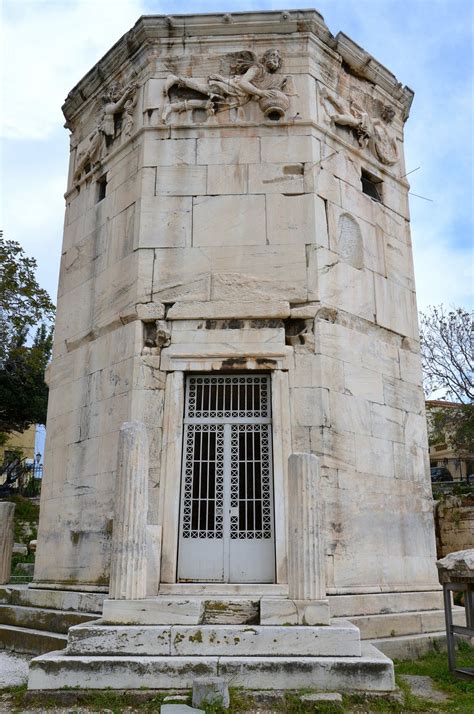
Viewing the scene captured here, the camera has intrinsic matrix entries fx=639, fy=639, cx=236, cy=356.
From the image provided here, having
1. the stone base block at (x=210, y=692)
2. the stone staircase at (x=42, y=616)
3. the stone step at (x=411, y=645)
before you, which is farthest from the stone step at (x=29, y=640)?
the stone step at (x=411, y=645)

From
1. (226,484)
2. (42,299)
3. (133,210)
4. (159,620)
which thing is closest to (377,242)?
(133,210)

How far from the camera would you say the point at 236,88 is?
35.9 feet

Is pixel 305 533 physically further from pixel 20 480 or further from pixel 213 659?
pixel 20 480

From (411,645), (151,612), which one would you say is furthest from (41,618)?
(411,645)

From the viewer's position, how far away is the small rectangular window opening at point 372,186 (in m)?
11.9

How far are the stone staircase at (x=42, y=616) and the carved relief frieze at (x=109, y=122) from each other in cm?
773

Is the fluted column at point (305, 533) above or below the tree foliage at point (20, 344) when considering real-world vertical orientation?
below

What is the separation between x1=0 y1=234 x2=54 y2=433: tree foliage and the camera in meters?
19.7

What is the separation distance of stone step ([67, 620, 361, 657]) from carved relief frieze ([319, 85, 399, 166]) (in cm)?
842

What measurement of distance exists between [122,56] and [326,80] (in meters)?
3.81

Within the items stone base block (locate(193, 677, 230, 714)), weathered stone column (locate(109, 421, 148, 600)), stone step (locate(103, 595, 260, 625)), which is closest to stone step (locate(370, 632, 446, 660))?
stone step (locate(103, 595, 260, 625))

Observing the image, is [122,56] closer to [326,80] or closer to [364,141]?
[326,80]

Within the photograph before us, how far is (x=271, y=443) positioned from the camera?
9.22 m

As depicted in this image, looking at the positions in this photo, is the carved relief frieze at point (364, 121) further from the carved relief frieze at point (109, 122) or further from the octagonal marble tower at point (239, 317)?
the carved relief frieze at point (109, 122)
